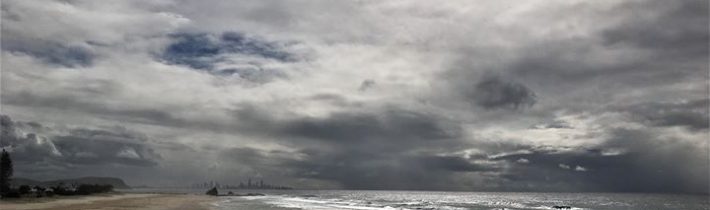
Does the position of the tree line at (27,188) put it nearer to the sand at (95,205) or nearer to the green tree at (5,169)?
the green tree at (5,169)

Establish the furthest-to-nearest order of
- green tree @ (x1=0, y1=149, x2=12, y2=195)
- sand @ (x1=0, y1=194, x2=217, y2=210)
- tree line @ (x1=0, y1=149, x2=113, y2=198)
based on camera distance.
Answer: green tree @ (x1=0, y1=149, x2=12, y2=195), tree line @ (x1=0, y1=149, x2=113, y2=198), sand @ (x1=0, y1=194, x2=217, y2=210)

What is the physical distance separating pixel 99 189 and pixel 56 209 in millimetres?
83390

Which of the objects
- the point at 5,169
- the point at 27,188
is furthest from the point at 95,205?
the point at 5,169

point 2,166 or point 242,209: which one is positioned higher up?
point 2,166

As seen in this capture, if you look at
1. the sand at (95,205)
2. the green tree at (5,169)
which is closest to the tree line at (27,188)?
the green tree at (5,169)

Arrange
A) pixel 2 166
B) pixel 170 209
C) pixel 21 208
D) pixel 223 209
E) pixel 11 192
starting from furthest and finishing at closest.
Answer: pixel 2 166
pixel 11 192
pixel 223 209
pixel 170 209
pixel 21 208

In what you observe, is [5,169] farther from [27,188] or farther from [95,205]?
[95,205]

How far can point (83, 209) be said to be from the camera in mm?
58750

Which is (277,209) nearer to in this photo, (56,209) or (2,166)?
(56,209)

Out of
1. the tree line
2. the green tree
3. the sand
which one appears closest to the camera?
the sand

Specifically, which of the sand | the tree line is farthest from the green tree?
the sand

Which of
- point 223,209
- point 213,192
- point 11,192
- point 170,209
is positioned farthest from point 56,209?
point 213,192

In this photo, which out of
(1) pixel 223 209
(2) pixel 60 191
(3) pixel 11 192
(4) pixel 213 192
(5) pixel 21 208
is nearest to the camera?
(5) pixel 21 208

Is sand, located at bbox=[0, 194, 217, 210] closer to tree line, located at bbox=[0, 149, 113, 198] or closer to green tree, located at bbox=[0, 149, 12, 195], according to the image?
tree line, located at bbox=[0, 149, 113, 198]
